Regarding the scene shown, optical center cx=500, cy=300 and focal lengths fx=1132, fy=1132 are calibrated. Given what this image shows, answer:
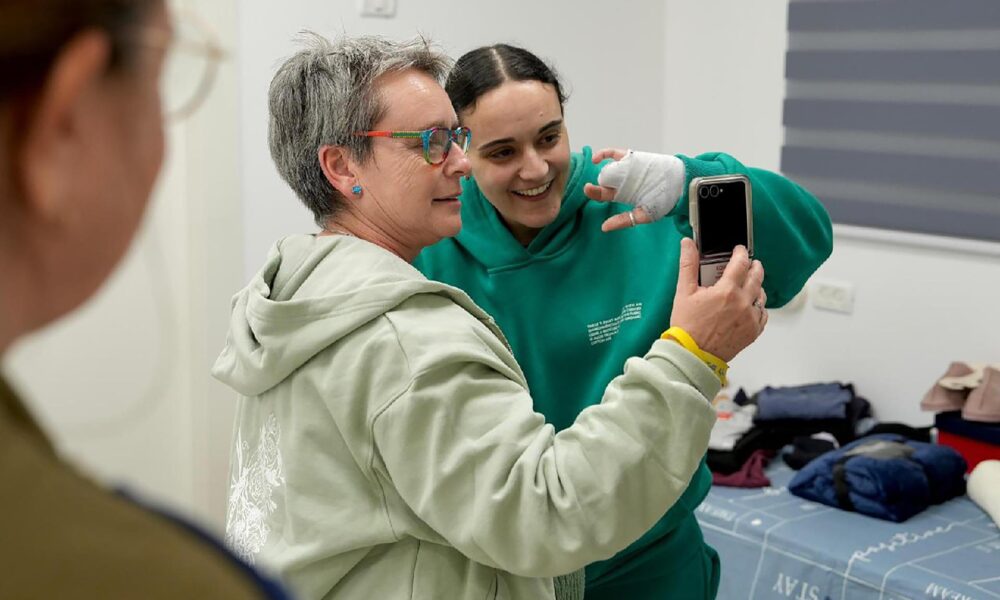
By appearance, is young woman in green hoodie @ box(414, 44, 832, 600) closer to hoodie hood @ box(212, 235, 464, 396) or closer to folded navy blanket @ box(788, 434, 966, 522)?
hoodie hood @ box(212, 235, 464, 396)

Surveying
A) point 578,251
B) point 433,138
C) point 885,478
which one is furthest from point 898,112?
point 433,138

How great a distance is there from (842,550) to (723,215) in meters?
1.41

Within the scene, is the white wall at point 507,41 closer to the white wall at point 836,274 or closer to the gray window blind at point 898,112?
the white wall at point 836,274

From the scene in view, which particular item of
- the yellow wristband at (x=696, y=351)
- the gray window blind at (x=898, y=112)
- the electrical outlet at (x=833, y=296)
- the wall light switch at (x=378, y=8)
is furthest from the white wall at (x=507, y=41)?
the yellow wristband at (x=696, y=351)

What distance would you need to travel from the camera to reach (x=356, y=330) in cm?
121

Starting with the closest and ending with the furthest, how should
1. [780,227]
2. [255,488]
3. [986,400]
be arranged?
[255,488] → [780,227] → [986,400]

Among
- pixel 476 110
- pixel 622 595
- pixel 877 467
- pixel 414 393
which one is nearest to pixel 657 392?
pixel 414 393

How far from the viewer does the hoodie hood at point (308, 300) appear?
3.94 ft

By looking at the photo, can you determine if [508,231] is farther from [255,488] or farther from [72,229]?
[72,229]

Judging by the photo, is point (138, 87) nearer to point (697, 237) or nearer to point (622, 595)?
point (697, 237)

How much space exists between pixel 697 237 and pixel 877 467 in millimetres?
1590

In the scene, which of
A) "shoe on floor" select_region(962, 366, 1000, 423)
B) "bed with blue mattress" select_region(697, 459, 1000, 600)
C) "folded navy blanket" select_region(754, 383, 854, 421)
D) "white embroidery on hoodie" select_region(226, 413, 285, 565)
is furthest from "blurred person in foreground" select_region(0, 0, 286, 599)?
"folded navy blanket" select_region(754, 383, 854, 421)

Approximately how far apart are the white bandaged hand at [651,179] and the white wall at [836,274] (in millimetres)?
1827

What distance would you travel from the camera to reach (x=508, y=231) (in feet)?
6.03
